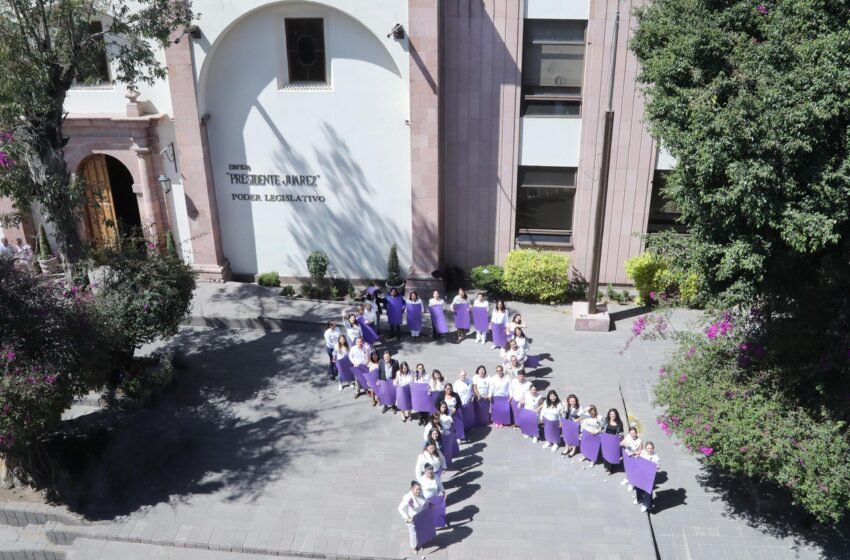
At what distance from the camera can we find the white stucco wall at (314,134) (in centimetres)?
1797

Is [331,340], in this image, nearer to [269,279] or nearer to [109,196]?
[269,279]

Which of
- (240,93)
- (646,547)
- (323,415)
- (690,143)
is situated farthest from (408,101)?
A: (646,547)

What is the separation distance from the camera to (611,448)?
12.8 metres

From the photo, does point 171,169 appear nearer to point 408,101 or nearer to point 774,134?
point 408,101

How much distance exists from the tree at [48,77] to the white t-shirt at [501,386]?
8719 millimetres

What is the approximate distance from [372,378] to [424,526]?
415 centimetres

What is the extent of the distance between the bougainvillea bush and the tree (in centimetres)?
1165

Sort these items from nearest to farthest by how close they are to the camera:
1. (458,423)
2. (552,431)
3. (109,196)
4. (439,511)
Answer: (439,511), (552,431), (458,423), (109,196)

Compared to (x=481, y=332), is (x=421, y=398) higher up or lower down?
lower down

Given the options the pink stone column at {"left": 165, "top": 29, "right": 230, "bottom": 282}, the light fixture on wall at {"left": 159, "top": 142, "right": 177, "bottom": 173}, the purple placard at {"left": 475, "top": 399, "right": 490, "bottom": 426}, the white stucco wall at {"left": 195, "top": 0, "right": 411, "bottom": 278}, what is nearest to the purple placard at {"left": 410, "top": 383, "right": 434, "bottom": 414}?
the purple placard at {"left": 475, "top": 399, "right": 490, "bottom": 426}

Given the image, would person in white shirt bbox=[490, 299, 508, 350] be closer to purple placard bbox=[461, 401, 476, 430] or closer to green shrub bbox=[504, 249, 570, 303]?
green shrub bbox=[504, 249, 570, 303]

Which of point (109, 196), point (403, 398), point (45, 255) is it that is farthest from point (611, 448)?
point (45, 255)

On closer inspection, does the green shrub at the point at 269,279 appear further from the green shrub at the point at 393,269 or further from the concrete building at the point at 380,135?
the green shrub at the point at 393,269

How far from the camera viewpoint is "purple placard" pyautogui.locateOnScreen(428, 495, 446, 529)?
1166 centimetres
